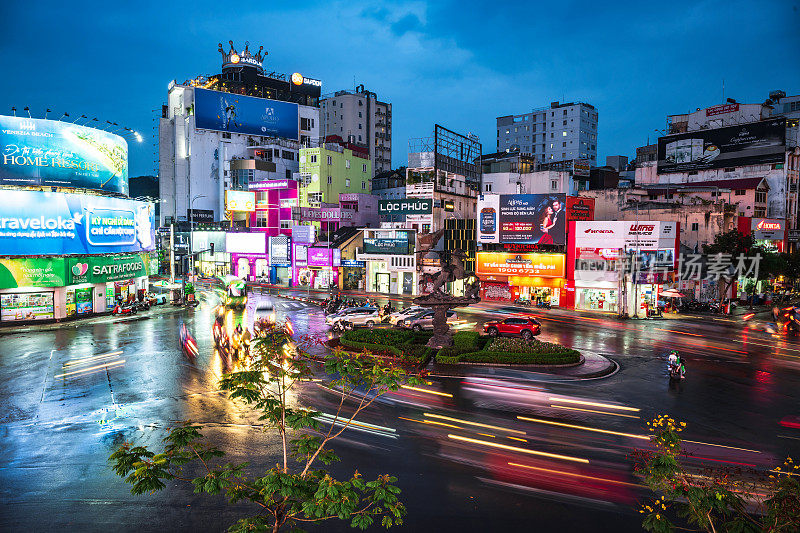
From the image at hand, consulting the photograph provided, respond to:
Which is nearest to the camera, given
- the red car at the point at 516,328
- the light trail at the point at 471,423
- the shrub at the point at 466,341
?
the light trail at the point at 471,423

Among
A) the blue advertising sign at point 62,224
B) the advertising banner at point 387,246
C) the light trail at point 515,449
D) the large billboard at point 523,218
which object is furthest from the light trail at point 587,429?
the advertising banner at point 387,246

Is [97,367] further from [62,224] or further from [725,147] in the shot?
[725,147]

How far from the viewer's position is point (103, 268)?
45.4 metres

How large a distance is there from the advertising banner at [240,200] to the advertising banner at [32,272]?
36234 mm

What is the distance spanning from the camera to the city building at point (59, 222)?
39969mm

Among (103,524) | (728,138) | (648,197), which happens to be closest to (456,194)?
(648,197)

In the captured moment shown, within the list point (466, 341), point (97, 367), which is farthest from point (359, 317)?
point (97, 367)

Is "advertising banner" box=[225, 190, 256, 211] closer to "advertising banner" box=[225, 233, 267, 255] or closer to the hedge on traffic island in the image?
"advertising banner" box=[225, 233, 267, 255]

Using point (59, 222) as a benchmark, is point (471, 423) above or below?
below

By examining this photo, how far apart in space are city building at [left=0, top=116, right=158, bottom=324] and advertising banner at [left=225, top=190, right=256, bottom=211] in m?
27.5

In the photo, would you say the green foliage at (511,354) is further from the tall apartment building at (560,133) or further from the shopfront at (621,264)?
the tall apartment building at (560,133)

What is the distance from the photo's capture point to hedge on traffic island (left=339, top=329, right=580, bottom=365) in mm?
26359

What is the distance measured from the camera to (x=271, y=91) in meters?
105

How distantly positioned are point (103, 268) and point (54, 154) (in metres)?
10.5
